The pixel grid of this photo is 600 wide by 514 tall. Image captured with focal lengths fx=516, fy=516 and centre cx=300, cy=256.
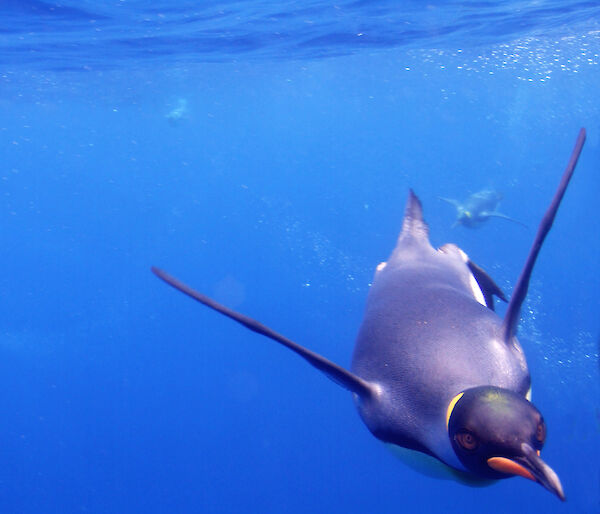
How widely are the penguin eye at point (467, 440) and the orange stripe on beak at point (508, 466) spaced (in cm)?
7

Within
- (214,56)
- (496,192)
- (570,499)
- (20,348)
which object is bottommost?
(20,348)

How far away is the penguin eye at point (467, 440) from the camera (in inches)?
69.5

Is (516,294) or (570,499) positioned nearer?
(516,294)

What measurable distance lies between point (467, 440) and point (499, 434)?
5.7 inches

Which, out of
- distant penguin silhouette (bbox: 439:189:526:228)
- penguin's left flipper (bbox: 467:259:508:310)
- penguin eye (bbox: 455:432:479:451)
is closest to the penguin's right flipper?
penguin eye (bbox: 455:432:479:451)

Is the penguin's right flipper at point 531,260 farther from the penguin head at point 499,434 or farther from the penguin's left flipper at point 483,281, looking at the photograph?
the penguin's left flipper at point 483,281

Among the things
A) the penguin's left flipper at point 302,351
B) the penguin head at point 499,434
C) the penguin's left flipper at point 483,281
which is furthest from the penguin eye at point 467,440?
the penguin's left flipper at point 483,281

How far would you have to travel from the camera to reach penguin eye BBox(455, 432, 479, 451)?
1.76 m

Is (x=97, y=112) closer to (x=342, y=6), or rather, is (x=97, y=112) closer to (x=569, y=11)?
(x=342, y=6)

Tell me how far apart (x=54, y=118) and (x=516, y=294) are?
34696 mm

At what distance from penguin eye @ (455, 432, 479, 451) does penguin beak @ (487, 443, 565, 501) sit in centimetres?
7

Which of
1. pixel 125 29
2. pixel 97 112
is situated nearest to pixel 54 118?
pixel 97 112

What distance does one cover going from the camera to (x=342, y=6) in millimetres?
12328

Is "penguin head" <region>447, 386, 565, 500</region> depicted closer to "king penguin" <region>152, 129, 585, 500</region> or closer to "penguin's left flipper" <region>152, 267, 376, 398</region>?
"king penguin" <region>152, 129, 585, 500</region>
